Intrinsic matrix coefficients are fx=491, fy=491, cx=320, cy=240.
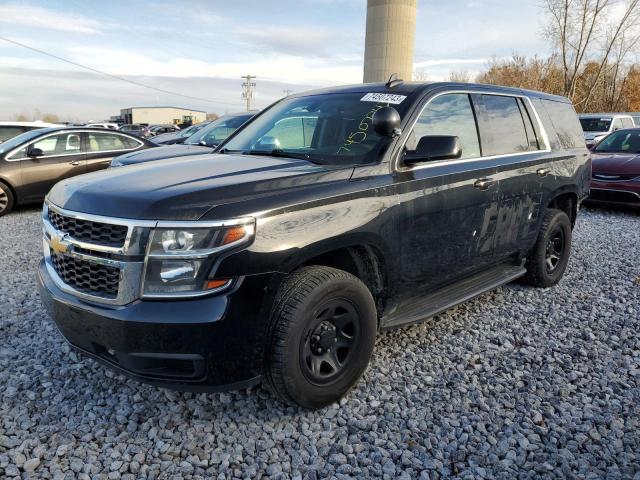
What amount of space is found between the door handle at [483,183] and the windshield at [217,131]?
5.96 metres

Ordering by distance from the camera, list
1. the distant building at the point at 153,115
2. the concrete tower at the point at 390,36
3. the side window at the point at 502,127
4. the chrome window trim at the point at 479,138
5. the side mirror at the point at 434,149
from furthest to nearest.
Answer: the distant building at the point at 153,115 → the concrete tower at the point at 390,36 → the side window at the point at 502,127 → the chrome window trim at the point at 479,138 → the side mirror at the point at 434,149

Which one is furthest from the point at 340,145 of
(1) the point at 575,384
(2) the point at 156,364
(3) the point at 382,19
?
(3) the point at 382,19

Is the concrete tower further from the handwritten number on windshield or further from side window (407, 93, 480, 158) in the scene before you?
the handwritten number on windshield

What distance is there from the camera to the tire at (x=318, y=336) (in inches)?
94.9

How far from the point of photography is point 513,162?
400 centimetres

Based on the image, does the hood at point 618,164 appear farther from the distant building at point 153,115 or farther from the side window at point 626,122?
the distant building at point 153,115

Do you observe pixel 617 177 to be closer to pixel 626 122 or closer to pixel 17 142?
pixel 626 122

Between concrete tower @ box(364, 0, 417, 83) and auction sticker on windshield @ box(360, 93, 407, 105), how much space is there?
30467 mm

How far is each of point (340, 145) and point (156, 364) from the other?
1766 mm

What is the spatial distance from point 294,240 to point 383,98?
1.52 meters

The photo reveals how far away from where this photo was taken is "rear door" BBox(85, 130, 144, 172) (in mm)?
9375

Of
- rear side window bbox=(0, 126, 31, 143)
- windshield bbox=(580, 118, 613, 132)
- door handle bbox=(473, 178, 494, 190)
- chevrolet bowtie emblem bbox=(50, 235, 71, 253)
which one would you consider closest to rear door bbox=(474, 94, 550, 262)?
door handle bbox=(473, 178, 494, 190)

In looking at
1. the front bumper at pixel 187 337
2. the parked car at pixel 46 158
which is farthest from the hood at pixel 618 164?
the parked car at pixel 46 158

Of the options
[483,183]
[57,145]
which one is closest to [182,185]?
[483,183]
